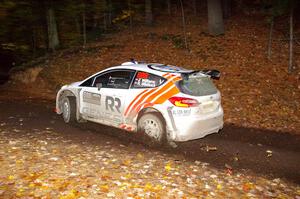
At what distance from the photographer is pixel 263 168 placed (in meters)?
6.45

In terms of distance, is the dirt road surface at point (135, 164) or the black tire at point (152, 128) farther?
the black tire at point (152, 128)

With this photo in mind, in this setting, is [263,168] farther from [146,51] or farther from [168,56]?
[146,51]

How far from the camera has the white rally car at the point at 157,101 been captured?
692 cm

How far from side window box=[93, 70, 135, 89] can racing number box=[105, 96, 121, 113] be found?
0.30m

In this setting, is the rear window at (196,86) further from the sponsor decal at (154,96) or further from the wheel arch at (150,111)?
the wheel arch at (150,111)

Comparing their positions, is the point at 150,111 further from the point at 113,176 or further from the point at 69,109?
the point at 69,109

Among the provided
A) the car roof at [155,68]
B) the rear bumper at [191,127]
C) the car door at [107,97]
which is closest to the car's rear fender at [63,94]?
the car door at [107,97]

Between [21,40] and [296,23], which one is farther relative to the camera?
[296,23]

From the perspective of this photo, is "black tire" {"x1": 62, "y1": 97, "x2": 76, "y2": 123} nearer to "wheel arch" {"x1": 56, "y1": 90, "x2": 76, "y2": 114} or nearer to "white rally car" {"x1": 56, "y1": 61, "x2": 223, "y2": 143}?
"wheel arch" {"x1": 56, "y1": 90, "x2": 76, "y2": 114}

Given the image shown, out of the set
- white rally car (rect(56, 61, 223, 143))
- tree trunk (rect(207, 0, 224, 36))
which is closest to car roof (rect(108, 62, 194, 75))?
white rally car (rect(56, 61, 223, 143))

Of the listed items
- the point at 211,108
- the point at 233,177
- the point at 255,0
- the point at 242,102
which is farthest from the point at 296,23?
the point at 233,177

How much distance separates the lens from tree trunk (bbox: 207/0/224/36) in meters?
17.8

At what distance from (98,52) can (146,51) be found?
8.84 feet

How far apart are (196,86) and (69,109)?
3659 mm
